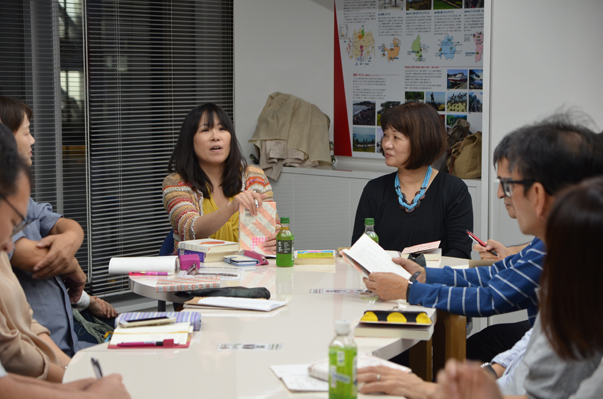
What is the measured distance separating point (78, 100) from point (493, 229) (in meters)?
2.97

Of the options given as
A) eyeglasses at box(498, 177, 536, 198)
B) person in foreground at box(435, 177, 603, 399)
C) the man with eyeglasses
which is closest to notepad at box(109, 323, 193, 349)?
the man with eyeglasses

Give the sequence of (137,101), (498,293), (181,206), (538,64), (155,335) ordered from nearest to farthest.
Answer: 1. (155,335)
2. (498,293)
3. (181,206)
4. (538,64)
5. (137,101)

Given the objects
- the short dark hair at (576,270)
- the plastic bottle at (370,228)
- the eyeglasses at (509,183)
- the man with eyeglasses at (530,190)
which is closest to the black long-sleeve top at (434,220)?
the plastic bottle at (370,228)

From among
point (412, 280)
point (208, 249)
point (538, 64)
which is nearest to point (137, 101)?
point (208, 249)

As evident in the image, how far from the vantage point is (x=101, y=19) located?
15.2 feet

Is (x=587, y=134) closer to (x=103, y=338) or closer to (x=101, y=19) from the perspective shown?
(x=103, y=338)

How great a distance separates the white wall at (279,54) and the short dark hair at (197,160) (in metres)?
1.77

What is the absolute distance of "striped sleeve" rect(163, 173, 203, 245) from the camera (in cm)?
331

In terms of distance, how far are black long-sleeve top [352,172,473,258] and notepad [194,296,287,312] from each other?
4.15ft

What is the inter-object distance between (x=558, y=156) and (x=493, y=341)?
49.6 inches

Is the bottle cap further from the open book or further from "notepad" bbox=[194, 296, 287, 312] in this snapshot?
the open book

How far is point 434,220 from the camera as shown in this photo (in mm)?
3404

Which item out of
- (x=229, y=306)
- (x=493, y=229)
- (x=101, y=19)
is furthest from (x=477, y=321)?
(x=101, y=19)

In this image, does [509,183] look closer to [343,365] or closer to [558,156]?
[558,156]
